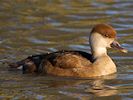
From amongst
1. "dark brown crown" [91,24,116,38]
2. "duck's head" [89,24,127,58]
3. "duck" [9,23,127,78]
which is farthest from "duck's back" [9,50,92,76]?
"dark brown crown" [91,24,116,38]

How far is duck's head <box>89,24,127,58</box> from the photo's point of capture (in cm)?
1288

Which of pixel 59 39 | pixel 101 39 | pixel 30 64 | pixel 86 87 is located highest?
pixel 101 39

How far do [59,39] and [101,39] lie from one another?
242 centimetres

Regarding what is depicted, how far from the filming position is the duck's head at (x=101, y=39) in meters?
12.9

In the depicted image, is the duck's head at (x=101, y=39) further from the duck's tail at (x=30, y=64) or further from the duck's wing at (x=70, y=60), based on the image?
the duck's tail at (x=30, y=64)

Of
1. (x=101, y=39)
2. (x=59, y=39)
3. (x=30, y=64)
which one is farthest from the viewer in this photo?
(x=59, y=39)

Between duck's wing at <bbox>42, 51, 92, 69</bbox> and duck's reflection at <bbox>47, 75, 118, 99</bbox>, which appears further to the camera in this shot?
duck's wing at <bbox>42, 51, 92, 69</bbox>

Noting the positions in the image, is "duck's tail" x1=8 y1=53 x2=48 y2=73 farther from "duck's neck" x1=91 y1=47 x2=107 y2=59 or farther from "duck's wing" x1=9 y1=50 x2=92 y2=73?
"duck's neck" x1=91 y1=47 x2=107 y2=59

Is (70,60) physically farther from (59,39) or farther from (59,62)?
(59,39)

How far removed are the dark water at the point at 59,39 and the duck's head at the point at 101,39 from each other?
20.7 inches

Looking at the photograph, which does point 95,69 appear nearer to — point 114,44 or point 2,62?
point 114,44

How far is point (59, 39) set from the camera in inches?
601

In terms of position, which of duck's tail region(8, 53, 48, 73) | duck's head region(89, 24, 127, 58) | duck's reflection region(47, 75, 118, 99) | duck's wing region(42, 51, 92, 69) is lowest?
duck's reflection region(47, 75, 118, 99)

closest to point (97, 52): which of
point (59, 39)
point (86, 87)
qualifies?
point (86, 87)
